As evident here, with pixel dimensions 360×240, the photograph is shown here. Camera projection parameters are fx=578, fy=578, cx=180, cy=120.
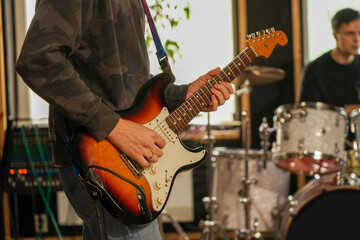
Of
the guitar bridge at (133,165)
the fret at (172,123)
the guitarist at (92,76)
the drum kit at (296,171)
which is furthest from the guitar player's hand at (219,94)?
the drum kit at (296,171)

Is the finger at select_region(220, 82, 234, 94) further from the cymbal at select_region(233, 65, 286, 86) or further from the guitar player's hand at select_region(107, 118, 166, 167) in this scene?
the cymbal at select_region(233, 65, 286, 86)

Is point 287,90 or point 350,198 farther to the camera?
point 287,90

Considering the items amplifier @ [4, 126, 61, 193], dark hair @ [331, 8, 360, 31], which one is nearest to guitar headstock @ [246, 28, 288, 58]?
amplifier @ [4, 126, 61, 193]

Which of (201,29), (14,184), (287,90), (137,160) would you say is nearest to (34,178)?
(14,184)

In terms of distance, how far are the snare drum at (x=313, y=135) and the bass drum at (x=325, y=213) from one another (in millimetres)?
181

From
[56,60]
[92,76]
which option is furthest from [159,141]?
[56,60]

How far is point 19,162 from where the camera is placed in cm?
433

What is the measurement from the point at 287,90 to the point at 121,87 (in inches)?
156

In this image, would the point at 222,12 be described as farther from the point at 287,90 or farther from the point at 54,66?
the point at 54,66

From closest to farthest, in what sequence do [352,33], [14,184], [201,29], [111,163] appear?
[111,163] → [14,184] → [352,33] → [201,29]

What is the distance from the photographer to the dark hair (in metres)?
5.02

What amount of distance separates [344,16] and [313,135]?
61.2 inches

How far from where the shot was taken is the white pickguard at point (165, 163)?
1.75m

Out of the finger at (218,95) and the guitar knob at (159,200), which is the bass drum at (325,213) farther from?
the guitar knob at (159,200)
